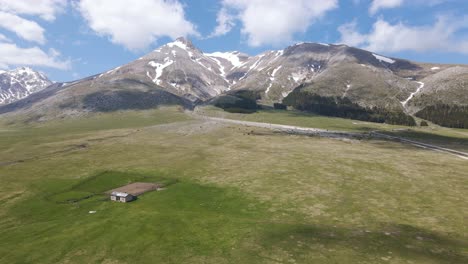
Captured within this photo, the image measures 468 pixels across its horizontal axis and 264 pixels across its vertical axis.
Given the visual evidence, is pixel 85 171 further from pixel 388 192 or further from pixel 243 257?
pixel 388 192

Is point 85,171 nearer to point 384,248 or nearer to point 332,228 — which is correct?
point 332,228

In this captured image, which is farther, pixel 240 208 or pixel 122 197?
pixel 122 197

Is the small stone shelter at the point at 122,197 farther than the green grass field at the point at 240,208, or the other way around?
the small stone shelter at the point at 122,197

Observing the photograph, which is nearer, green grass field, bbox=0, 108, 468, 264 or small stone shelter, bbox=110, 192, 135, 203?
green grass field, bbox=0, 108, 468, 264

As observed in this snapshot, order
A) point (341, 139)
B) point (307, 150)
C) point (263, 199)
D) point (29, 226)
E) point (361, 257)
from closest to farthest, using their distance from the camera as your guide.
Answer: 1. point (361, 257)
2. point (29, 226)
3. point (263, 199)
4. point (307, 150)
5. point (341, 139)

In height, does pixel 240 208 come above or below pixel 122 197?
below

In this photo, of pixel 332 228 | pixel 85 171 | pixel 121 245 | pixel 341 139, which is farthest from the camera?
pixel 341 139

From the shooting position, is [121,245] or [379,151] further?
[379,151]

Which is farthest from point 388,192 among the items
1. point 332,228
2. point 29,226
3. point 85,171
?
point 85,171
